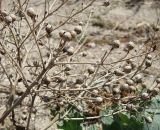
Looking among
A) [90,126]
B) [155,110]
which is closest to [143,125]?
[155,110]

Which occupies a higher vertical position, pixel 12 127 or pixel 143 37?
pixel 143 37

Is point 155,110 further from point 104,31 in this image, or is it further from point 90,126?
point 104,31

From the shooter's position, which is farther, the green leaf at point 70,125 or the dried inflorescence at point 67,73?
the green leaf at point 70,125

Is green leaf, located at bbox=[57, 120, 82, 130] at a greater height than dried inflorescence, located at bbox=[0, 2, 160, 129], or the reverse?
dried inflorescence, located at bbox=[0, 2, 160, 129]

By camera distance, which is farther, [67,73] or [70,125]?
[70,125]

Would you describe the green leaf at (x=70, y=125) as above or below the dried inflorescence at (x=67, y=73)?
below

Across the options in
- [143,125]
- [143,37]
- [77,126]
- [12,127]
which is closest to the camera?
[143,125]

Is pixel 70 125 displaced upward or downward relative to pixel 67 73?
Answer: downward

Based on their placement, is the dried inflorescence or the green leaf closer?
the dried inflorescence

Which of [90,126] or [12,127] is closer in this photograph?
[90,126]

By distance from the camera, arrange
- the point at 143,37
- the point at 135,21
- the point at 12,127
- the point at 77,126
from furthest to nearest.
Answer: the point at 135,21, the point at 143,37, the point at 12,127, the point at 77,126

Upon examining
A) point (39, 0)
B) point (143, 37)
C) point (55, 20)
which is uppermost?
point (39, 0)
